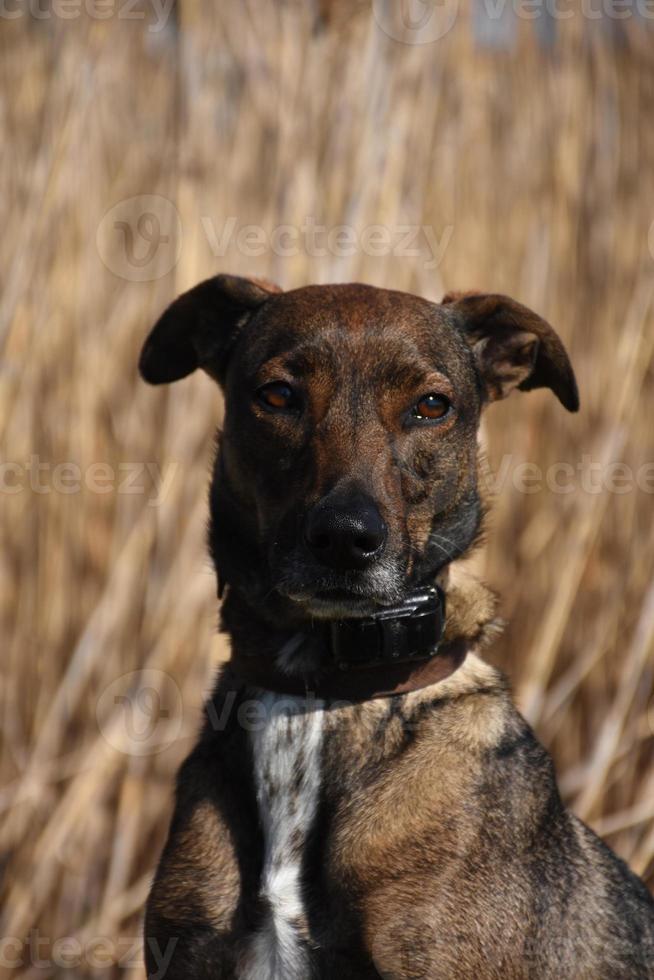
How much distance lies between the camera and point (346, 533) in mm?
2574

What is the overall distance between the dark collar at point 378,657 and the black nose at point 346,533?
0.19 metres

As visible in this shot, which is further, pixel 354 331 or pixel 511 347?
pixel 511 347

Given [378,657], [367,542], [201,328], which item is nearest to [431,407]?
[367,542]

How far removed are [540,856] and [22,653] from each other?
2433 millimetres

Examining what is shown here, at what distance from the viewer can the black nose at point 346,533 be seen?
2574 millimetres

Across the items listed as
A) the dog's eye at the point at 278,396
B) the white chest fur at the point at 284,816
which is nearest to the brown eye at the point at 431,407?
the dog's eye at the point at 278,396

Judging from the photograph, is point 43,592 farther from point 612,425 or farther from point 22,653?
point 612,425

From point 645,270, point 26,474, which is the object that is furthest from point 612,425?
point 26,474

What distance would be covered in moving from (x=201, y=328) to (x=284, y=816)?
1369mm

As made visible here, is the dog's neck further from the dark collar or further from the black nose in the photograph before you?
the black nose

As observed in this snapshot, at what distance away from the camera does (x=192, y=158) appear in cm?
441

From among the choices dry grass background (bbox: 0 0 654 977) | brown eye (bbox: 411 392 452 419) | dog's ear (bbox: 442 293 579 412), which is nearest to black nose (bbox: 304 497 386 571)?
brown eye (bbox: 411 392 452 419)

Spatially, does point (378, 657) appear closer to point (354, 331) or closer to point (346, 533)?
point (346, 533)

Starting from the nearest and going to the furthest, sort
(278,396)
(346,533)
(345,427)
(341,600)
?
(346,533) < (341,600) < (345,427) < (278,396)
